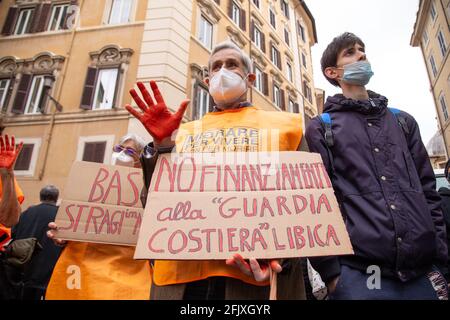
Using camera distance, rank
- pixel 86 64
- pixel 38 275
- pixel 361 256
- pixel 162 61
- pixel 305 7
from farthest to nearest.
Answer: pixel 305 7
pixel 86 64
pixel 162 61
pixel 38 275
pixel 361 256

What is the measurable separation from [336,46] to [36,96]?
10.9 m

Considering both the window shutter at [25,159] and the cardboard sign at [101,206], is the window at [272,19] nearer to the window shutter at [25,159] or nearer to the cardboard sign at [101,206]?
the window shutter at [25,159]

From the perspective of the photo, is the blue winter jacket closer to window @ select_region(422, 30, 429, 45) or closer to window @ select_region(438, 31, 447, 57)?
window @ select_region(438, 31, 447, 57)

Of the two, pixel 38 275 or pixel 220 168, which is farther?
pixel 38 275

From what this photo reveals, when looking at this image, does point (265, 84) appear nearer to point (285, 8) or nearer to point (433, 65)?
point (285, 8)

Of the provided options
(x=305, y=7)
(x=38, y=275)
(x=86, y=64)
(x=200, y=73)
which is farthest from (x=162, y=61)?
(x=305, y=7)

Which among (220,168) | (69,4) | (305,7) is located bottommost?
(220,168)

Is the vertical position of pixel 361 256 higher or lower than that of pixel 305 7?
lower

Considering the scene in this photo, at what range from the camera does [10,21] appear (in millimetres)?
11688

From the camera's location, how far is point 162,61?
947cm

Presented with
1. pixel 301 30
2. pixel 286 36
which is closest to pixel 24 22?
pixel 286 36

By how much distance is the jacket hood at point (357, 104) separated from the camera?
1.79m
